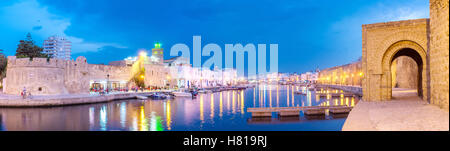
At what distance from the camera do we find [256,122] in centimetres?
1247

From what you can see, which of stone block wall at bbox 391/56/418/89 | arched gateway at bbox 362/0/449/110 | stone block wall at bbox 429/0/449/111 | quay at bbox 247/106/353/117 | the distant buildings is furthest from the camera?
the distant buildings

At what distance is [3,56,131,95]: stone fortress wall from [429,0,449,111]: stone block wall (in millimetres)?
25796

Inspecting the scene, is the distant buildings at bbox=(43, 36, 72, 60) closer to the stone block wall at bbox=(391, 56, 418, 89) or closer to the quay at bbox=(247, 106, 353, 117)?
the quay at bbox=(247, 106, 353, 117)

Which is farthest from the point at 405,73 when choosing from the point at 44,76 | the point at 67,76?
the point at 44,76

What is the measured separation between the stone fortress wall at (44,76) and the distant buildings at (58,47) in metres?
71.3

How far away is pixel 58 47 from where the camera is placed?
8569 cm

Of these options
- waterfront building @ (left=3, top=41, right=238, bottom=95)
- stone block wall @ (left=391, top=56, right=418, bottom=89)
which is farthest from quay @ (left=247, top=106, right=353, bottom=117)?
waterfront building @ (left=3, top=41, right=238, bottom=95)

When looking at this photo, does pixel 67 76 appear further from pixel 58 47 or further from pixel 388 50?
pixel 58 47

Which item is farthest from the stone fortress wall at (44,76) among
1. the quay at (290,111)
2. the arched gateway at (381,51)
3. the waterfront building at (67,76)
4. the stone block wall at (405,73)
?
the stone block wall at (405,73)

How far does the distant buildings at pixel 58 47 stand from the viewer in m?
83.1

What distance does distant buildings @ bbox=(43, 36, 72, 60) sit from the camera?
83125 mm

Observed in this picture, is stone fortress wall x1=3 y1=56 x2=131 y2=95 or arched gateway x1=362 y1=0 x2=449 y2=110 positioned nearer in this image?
arched gateway x1=362 y1=0 x2=449 y2=110

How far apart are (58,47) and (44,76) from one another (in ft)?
258
